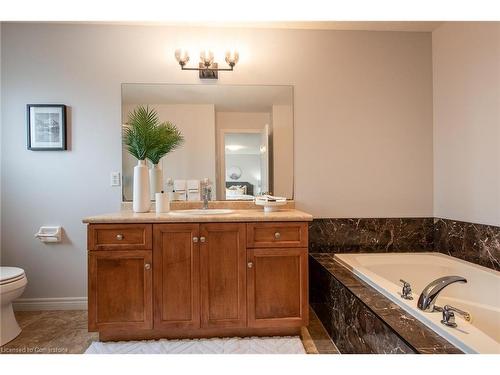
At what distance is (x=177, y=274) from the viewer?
1.67m

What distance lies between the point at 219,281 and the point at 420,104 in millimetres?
2200

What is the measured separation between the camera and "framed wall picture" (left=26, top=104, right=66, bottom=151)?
2162mm

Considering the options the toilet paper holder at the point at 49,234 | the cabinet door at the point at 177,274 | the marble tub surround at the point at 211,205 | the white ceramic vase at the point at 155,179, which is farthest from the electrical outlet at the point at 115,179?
the cabinet door at the point at 177,274

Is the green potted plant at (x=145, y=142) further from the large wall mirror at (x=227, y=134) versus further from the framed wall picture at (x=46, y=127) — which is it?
the framed wall picture at (x=46, y=127)

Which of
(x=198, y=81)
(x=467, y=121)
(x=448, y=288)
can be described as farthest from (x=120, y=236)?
(x=467, y=121)

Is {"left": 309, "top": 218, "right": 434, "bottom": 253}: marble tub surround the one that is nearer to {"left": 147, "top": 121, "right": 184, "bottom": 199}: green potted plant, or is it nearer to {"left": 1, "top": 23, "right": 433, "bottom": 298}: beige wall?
{"left": 1, "top": 23, "right": 433, "bottom": 298}: beige wall

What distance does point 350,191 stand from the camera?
232 centimetres

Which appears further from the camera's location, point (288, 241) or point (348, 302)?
point (288, 241)

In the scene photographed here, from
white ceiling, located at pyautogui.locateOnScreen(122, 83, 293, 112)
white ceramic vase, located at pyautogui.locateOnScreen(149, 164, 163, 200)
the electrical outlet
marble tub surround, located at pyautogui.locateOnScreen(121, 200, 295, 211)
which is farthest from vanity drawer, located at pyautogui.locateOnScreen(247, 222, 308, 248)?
the electrical outlet

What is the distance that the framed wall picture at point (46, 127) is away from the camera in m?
2.16

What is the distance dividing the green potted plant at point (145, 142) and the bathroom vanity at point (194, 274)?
0.34m

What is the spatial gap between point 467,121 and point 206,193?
2.03 metres
